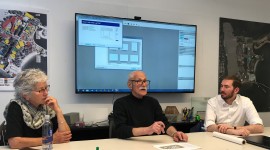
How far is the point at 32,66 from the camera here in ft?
9.57

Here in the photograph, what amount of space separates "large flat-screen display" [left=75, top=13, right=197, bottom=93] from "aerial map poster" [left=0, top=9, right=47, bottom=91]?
0.38 metres

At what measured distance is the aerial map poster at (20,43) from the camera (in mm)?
2801

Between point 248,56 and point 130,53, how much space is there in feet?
6.05

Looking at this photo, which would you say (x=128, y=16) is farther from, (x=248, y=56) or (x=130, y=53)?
(x=248, y=56)

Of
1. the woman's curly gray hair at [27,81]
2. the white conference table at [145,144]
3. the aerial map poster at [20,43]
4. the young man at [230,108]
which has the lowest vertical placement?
the white conference table at [145,144]

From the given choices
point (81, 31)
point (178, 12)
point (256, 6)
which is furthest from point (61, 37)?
point (256, 6)

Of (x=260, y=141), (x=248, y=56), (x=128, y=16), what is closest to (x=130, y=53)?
(x=128, y=16)

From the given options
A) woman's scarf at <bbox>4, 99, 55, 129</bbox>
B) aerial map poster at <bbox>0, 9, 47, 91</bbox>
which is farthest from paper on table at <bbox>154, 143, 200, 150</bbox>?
aerial map poster at <bbox>0, 9, 47, 91</bbox>

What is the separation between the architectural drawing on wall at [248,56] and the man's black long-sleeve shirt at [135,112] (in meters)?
1.72

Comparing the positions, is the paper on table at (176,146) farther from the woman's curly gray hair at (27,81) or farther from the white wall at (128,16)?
the white wall at (128,16)

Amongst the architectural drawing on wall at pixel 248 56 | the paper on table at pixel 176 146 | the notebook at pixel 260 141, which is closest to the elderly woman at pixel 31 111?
the paper on table at pixel 176 146

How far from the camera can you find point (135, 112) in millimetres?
2412

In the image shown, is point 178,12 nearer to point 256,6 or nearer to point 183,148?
point 256,6

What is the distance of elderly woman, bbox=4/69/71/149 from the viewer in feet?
6.21
